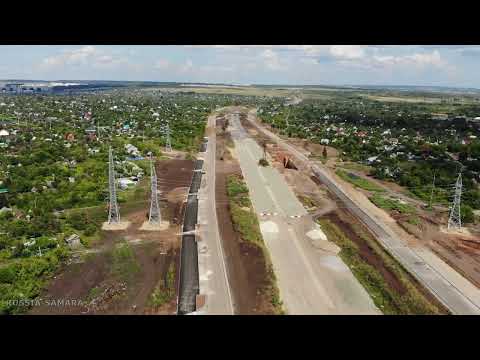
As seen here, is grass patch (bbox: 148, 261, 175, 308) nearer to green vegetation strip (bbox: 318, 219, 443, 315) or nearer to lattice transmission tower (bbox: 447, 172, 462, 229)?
green vegetation strip (bbox: 318, 219, 443, 315)

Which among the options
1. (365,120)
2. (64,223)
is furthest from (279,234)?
(365,120)

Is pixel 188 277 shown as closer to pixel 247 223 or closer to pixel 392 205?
pixel 247 223

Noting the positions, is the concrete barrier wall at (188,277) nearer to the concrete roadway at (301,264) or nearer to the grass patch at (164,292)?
the grass patch at (164,292)

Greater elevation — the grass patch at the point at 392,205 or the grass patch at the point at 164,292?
the grass patch at the point at 392,205

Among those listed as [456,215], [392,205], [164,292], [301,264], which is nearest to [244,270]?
[301,264]

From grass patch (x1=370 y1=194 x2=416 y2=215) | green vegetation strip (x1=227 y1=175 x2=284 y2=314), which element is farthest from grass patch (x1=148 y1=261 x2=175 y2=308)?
grass patch (x1=370 y1=194 x2=416 y2=215)

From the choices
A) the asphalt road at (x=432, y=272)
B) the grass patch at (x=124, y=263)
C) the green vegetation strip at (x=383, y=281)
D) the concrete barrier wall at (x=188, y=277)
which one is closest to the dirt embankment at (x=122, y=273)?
the grass patch at (x=124, y=263)
